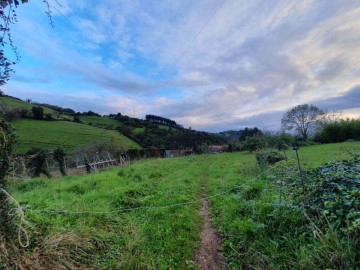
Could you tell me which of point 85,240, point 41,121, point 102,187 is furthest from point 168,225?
point 41,121

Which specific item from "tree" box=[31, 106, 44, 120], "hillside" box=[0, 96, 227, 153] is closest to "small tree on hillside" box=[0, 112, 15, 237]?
"hillside" box=[0, 96, 227, 153]

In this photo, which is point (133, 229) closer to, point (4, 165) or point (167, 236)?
point (167, 236)

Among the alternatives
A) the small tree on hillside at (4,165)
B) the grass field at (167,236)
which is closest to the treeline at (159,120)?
the grass field at (167,236)

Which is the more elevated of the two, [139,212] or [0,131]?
[0,131]

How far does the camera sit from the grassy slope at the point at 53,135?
3859cm

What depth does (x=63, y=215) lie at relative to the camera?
5.28 meters

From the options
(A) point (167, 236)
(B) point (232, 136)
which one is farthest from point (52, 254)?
(B) point (232, 136)

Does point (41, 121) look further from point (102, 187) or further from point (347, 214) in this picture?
point (347, 214)

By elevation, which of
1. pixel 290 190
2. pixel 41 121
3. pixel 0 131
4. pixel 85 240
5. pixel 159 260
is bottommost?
pixel 159 260

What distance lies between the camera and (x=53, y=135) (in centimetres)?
4375

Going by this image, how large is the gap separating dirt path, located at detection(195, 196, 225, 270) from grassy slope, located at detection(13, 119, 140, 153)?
105 ft

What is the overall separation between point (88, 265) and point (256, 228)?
3.10 m

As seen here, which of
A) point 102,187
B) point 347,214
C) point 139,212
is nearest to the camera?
point 347,214

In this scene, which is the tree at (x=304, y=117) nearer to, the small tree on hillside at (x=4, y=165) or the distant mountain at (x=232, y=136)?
the distant mountain at (x=232, y=136)
